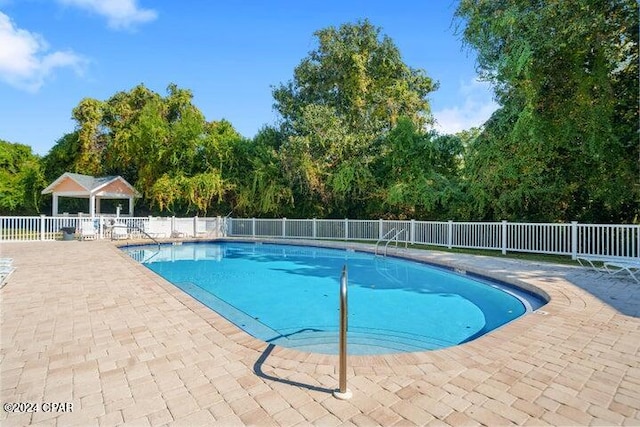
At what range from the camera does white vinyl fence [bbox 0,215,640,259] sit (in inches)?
390

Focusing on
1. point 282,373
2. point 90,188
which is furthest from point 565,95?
point 90,188

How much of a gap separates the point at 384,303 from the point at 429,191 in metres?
8.92

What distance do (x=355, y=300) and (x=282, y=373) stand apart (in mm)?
4210

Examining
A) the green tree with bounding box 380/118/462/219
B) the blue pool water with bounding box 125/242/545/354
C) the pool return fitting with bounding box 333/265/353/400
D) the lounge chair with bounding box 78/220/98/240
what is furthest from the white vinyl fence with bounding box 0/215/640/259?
the pool return fitting with bounding box 333/265/353/400

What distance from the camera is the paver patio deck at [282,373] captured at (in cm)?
232

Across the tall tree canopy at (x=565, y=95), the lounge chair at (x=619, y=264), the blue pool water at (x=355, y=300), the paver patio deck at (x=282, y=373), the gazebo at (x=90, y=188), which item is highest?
the tall tree canopy at (x=565, y=95)

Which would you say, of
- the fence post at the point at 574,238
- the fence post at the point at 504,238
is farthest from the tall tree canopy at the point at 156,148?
the fence post at the point at 574,238

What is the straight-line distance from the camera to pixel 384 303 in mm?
6785

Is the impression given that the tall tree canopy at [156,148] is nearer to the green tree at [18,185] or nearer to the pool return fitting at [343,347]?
the green tree at [18,185]

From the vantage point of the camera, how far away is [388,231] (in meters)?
15.6

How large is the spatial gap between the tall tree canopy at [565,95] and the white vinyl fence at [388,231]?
4.59 feet

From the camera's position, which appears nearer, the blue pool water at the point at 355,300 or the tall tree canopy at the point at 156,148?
the blue pool water at the point at 355,300

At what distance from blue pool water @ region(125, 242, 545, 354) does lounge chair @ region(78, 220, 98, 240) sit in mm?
5125

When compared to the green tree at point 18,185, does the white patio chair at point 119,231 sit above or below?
below
